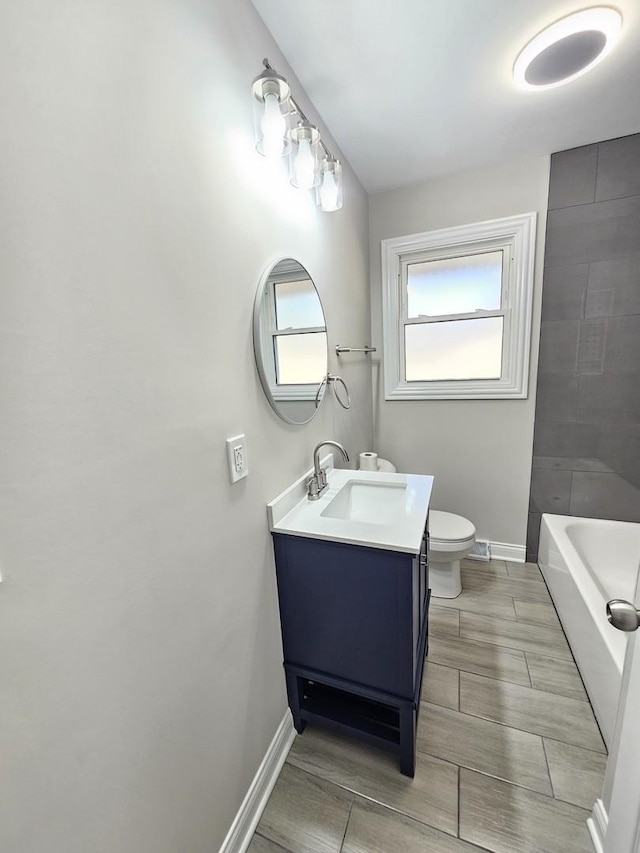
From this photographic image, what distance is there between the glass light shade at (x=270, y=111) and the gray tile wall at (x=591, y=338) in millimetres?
1779

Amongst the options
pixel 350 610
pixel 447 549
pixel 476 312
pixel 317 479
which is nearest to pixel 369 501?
pixel 317 479

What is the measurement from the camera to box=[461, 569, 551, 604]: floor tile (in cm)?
208

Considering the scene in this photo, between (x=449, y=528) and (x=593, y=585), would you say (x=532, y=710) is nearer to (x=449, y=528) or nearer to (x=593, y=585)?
(x=593, y=585)

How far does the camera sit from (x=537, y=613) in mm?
1945

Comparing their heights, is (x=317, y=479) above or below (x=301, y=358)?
below

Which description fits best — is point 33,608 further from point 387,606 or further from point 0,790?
point 387,606

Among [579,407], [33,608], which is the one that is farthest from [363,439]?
[33,608]

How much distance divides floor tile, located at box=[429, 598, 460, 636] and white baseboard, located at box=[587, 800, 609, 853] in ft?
2.64

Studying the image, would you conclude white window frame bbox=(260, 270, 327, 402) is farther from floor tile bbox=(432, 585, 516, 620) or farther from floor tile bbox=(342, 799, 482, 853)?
floor tile bbox=(432, 585, 516, 620)

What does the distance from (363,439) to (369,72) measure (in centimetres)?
181

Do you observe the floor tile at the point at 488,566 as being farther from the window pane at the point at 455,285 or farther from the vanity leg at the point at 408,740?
the window pane at the point at 455,285

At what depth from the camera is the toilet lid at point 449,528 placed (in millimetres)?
1974

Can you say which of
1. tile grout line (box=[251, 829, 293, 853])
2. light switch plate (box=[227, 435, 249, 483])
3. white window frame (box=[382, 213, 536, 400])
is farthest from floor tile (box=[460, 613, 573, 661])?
light switch plate (box=[227, 435, 249, 483])

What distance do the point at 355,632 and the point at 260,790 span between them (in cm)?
59
